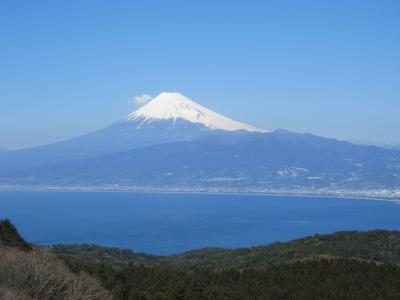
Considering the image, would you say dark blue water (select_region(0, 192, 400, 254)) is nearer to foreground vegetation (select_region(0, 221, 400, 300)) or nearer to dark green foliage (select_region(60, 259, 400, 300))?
foreground vegetation (select_region(0, 221, 400, 300))

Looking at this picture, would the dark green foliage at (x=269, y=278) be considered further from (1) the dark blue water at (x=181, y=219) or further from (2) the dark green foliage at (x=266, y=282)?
(1) the dark blue water at (x=181, y=219)

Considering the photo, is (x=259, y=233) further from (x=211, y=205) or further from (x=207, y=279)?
(x=207, y=279)

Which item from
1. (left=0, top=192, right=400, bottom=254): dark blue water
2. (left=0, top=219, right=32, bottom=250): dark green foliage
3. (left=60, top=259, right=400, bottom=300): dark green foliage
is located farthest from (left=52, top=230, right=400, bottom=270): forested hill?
(left=0, top=192, right=400, bottom=254): dark blue water

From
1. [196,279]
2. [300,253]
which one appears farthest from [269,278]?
[300,253]

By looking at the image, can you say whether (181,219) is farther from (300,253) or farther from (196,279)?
(196,279)

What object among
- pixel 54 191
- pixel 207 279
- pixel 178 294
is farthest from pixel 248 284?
pixel 54 191

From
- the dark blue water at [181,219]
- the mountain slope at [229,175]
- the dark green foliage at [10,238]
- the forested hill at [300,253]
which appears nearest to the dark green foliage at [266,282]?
the dark green foliage at [10,238]

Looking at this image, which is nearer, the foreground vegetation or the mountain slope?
the foreground vegetation
